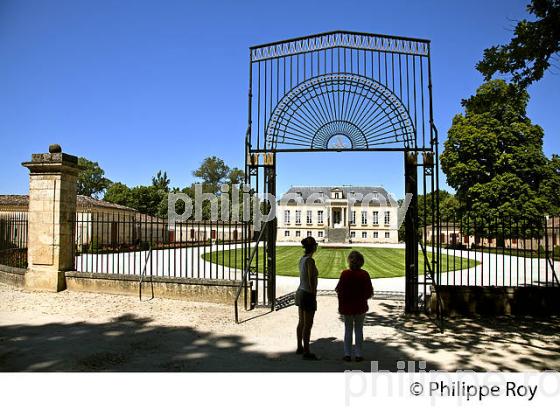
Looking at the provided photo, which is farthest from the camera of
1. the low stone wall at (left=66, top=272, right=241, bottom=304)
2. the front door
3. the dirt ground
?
the front door

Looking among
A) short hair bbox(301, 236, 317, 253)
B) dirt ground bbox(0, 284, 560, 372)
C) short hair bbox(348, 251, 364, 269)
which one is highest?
short hair bbox(301, 236, 317, 253)

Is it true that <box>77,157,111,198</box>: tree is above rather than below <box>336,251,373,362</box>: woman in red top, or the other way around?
above

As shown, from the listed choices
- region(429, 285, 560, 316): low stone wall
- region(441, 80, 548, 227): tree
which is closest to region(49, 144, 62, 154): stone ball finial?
region(429, 285, 560, 316): low stone wall

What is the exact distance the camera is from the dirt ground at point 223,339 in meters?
4.84

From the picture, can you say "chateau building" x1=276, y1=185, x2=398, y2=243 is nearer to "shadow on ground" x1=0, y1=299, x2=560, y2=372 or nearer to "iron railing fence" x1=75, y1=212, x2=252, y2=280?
"iron railing fence" x1=75, y1=212, x2=252, y2=280

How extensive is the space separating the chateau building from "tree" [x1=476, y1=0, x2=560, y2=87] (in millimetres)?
51398

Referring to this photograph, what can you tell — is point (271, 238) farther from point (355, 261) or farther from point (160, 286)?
point (355, 261)

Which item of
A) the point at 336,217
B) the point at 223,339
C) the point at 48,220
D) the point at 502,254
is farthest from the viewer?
the point at 336,217

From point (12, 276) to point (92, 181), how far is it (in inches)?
2361

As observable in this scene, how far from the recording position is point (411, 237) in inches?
318

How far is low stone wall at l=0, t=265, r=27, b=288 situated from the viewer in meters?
9.64

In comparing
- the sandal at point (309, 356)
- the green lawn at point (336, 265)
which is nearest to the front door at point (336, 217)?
the green lawn at point (336, 265)

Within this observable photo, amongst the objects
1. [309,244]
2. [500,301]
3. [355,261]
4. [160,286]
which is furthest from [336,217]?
[355,261]

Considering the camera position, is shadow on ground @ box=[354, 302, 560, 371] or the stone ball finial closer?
shadow on ground @ box=[354, 302, 560, 371]
